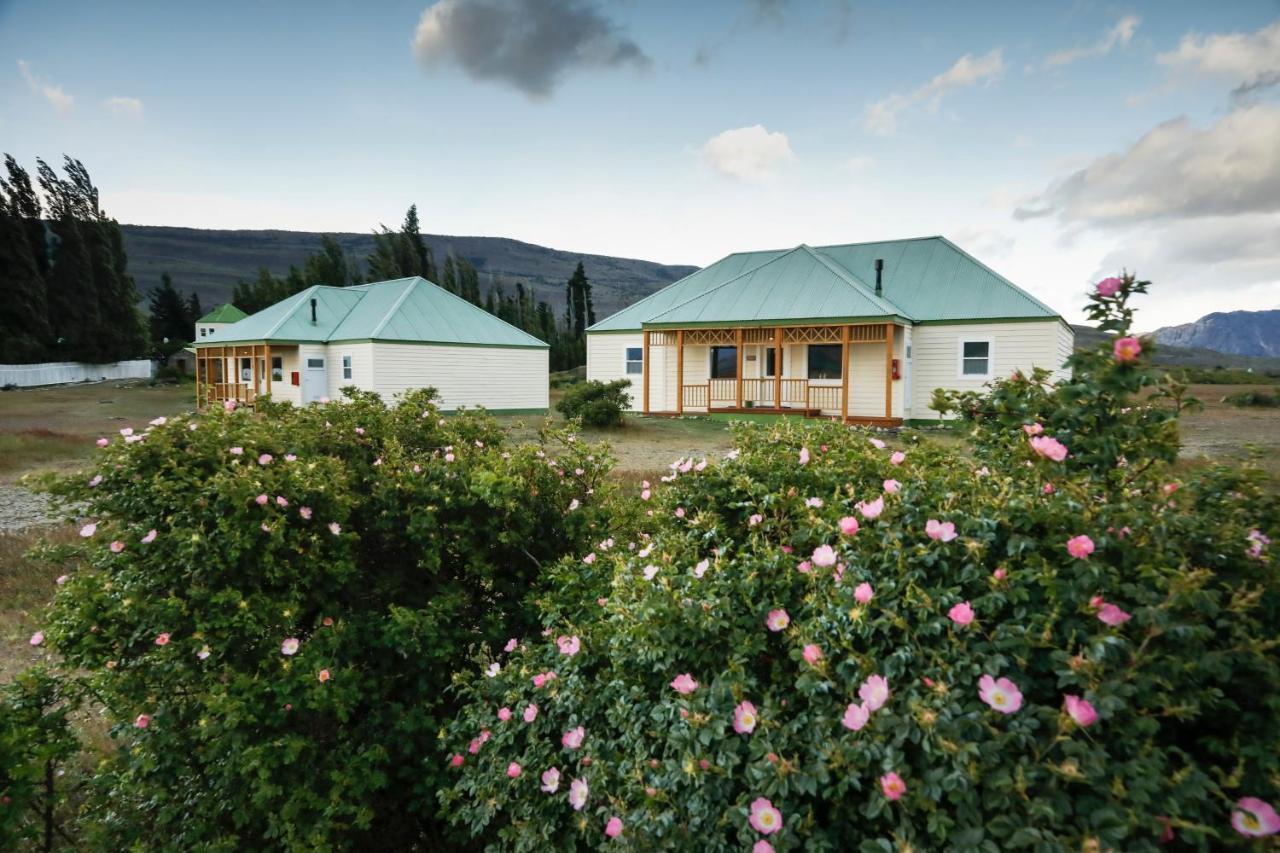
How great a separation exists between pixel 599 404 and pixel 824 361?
316 inches

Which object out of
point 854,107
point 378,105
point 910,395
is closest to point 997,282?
point 910,395

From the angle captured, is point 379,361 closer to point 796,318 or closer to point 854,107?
point 796,318

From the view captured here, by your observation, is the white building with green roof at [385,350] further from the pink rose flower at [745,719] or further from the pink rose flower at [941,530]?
the pink rose flower at [941,530]

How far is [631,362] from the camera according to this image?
2409 centimetres

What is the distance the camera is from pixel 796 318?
19.8 meters

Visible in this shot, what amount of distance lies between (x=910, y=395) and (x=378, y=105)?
1703 centimetres

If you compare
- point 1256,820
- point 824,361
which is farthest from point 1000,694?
point 824,361

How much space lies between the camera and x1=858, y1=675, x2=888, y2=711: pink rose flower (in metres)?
1.44

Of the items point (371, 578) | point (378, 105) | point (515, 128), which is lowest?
point (371, 578)

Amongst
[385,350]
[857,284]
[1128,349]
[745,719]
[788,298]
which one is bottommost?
[745,719]

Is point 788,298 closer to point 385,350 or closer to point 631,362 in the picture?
point 631,362

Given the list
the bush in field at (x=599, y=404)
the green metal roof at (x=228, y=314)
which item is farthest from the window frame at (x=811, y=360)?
the green metal roof at (x=228, y=314)

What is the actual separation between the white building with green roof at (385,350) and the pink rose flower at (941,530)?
2404 centimetres

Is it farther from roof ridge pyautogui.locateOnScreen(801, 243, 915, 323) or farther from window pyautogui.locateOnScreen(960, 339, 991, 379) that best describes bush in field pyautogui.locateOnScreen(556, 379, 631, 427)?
window pyautogui.locateOnScreen(960, 339, 991, 379)
